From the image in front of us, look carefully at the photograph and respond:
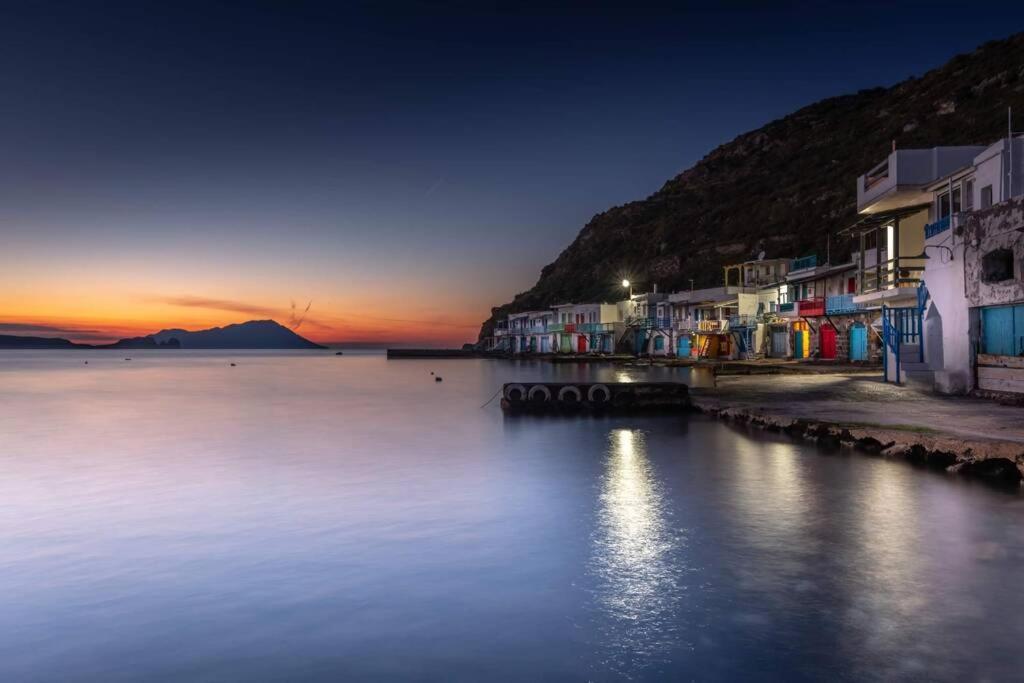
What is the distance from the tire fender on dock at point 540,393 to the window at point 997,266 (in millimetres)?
19120

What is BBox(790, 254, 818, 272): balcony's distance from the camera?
6794cm

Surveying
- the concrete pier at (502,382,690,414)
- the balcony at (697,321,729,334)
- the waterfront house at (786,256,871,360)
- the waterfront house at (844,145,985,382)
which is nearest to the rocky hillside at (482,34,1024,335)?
the balcony at (697,321,729,334)

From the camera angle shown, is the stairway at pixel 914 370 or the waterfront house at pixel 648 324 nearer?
the stairway at pixel 914 370

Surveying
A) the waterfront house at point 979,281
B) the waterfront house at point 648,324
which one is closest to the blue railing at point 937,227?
the waterfront house at point 979,281

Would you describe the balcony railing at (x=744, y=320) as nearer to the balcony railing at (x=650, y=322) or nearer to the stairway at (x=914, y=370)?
the balcony railing at (x=650, y=322)

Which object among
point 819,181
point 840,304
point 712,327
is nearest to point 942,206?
point 840,304

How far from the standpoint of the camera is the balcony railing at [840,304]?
5422 centimetres

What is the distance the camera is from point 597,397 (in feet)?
116

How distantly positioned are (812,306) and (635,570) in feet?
182

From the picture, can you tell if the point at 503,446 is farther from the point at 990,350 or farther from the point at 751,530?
the point at 990,350

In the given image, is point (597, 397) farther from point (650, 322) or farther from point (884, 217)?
point (650, 322)

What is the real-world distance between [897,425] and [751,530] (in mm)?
8217

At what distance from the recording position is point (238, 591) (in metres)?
10.1

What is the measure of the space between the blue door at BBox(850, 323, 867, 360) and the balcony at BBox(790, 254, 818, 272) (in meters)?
12.0
